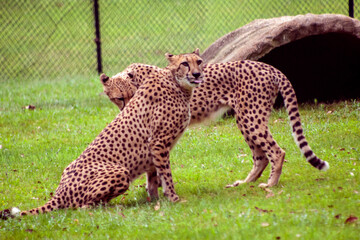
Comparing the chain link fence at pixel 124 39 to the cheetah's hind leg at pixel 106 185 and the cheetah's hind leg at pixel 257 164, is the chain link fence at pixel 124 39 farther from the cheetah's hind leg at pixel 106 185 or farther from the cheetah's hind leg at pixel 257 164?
the cheetah's hind leg at pixel 106 185

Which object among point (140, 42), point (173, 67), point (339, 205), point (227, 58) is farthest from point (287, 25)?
point (140, 42)

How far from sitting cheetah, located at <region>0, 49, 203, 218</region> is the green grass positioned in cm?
15

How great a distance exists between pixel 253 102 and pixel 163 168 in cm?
105

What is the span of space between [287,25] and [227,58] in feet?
3.08

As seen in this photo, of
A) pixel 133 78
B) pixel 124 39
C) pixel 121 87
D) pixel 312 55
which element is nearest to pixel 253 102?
pixel 133 78

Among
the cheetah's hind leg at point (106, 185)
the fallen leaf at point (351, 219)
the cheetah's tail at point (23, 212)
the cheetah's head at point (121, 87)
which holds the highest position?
the cheetah's head at point (121, 87)

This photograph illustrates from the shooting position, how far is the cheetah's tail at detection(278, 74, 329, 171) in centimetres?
431

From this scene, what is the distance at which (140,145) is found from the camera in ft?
15.1

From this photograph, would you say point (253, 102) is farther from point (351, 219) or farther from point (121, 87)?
point (351, 219)

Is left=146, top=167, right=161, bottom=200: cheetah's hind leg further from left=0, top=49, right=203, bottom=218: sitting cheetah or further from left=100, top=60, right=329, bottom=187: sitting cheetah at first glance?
left=100, top=60, right=329, bottom=187: sitting cheetah

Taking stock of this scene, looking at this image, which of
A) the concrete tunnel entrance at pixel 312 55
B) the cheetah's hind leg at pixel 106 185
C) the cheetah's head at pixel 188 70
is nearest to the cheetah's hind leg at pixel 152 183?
the cheetah's hind leg at pixel 106 185

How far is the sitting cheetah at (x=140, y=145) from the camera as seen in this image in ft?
14.3

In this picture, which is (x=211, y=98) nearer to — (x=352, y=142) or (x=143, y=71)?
(x=143, y=71)

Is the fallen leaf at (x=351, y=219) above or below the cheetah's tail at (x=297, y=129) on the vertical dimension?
below
